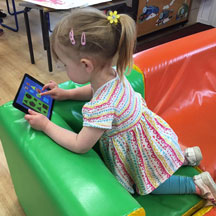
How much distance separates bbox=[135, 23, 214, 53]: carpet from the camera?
10.3 feet

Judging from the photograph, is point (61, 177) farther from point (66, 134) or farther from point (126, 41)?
point (126, 41)

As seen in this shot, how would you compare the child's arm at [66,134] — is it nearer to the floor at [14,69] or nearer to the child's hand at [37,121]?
the child's hand at [37,121]

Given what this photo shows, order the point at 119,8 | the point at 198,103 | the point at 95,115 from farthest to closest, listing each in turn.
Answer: the point at 119,8 < the point at 198,103 < the point at 95,115

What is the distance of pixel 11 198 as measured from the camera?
141 centimetres

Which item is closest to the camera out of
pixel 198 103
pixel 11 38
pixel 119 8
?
pixel 198 103

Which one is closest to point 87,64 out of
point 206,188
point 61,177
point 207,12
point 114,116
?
point 114,116

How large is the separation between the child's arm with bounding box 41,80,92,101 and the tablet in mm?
32

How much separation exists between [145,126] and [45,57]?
2.02 m

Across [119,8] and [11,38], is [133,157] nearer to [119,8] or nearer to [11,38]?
[119,8]

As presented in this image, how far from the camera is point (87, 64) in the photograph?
2.67 ft

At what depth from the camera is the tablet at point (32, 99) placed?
0.89 metres

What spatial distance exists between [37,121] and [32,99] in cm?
Answer: 13

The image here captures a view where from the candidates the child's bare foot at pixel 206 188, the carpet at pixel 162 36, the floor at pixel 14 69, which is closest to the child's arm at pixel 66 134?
the child's bare foot at pixel 206 188

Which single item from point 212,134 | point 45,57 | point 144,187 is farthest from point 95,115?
point 45,57
